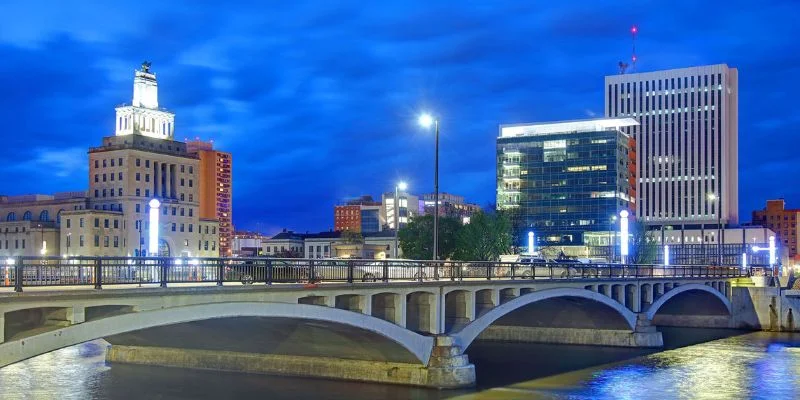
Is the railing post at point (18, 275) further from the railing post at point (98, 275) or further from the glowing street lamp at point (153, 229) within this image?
the glowing street lamp at point (153, 229)

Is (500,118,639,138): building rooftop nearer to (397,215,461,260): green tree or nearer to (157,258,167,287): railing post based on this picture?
(397,215,461,260): green tree

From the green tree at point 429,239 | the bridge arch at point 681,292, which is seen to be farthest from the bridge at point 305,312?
the green tree at point 429,239

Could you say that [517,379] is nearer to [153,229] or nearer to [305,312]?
[305,312]

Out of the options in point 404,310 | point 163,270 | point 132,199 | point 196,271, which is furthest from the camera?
point 132,199

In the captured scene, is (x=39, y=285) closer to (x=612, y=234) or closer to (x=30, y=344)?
(x=30, y=344)

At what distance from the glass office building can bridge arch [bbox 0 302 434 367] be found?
138 metres

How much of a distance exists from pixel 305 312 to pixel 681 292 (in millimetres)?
51920

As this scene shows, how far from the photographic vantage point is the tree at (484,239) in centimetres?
10956

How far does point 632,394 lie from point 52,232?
457 ft

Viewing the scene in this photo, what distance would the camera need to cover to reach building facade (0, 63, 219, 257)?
159375 millimetres

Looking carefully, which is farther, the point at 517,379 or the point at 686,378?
the point at 686,378

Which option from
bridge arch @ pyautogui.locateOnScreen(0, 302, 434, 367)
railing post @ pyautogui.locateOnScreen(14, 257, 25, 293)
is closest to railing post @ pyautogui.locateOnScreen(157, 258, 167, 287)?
bridge arch @ pyautogui.locateOnScreen(0, 302, 434, 367)

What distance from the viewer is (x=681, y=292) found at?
78.4m

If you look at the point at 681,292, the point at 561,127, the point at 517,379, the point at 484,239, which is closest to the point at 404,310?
the point at 517,379
